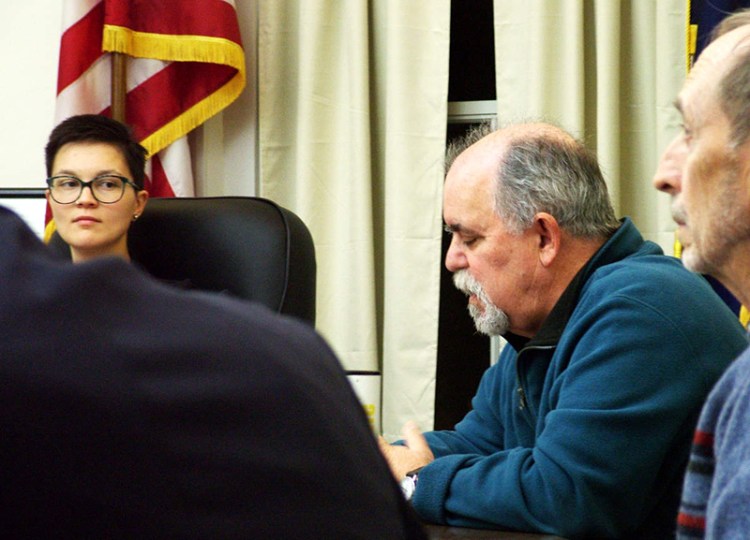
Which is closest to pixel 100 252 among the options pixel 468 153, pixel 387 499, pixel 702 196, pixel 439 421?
pixel 468 153

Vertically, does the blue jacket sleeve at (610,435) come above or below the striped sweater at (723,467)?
below

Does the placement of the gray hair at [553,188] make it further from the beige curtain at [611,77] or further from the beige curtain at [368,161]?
the beige curtain at [368,161]

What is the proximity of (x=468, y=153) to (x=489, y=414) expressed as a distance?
46 centimetres

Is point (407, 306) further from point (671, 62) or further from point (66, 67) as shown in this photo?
point (66, 67)

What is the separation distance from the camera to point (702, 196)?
3.43ft

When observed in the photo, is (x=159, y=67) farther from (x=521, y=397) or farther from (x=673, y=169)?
(x=673, y=169)

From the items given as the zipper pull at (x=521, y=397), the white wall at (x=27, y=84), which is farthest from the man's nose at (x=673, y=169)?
the white wall at (x=27, y=84)

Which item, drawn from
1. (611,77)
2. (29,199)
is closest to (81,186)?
(29,199)

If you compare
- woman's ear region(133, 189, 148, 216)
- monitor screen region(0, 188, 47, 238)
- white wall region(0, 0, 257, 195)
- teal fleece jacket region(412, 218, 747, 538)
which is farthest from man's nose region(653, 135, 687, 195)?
white wall region(0, 0, 257, 195)

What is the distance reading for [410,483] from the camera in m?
1.49

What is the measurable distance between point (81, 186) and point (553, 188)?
1196 millimetres

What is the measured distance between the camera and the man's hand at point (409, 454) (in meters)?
A: 1.55

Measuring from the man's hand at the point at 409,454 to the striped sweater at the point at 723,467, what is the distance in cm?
75

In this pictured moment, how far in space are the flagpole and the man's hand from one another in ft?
5.37
